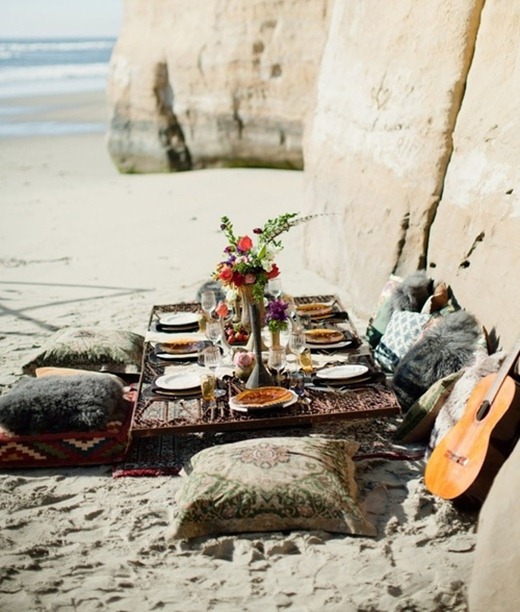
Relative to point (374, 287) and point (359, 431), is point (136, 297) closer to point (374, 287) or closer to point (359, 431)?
point (374, 287)

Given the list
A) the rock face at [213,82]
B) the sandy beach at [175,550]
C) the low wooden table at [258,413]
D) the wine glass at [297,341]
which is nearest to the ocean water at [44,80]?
the rock face at [213,82]

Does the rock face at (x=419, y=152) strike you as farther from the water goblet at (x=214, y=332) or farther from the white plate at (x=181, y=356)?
the white plate at (x=181, y=356)

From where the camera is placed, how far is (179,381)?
6.03 metres

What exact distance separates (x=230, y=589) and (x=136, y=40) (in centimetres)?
1466

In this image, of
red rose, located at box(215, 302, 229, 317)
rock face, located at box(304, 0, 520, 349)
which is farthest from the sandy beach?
red rose, located at box(215, 302, 229, 317)

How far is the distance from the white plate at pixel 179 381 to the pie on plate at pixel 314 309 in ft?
4.75

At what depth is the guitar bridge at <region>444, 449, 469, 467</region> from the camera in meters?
4.94

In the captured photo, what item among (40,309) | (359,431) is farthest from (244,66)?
(359,431)

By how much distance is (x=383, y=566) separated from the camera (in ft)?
14.8

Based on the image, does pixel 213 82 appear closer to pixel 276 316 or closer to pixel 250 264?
pixel 250 264

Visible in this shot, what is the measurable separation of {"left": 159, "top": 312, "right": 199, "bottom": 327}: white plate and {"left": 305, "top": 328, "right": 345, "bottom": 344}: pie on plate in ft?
3.17

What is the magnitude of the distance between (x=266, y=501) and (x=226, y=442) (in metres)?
1.20

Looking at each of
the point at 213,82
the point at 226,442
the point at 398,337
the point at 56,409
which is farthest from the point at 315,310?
the point at 213,82

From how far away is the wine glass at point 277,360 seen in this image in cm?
595
